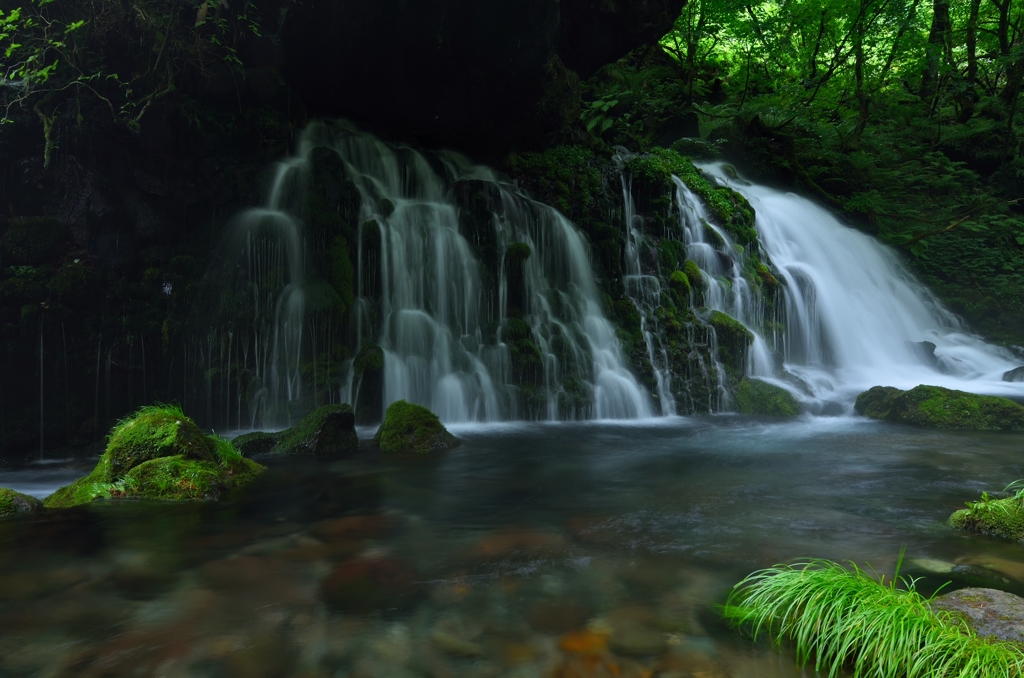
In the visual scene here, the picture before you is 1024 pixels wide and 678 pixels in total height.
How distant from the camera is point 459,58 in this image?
13828 mm

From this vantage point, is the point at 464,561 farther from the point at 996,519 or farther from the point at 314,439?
the point at 314,439

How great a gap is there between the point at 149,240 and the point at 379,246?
3.74 meters

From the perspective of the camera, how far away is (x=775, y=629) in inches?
147

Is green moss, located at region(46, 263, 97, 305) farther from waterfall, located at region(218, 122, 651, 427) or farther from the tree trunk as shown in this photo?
the tree trunk

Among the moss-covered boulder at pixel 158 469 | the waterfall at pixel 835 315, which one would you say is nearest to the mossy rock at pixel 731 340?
the waterfall at pixel 835 315

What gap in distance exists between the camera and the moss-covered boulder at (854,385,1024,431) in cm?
1043

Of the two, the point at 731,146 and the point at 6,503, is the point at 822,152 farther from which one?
the point at 6,503

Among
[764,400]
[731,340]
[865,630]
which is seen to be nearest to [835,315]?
[731,340]

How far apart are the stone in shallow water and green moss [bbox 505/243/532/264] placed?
10079mm

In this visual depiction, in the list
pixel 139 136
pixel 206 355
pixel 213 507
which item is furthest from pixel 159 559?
pixel 139 136

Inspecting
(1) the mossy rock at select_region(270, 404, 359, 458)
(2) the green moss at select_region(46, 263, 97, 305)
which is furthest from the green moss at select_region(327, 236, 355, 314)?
(2) the green moss at select_region(46, 263, 97, 305)

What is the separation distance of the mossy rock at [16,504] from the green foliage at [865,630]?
238 inches

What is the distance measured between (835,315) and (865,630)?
1436 centimetres

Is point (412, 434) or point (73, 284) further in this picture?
point (73, 284)
